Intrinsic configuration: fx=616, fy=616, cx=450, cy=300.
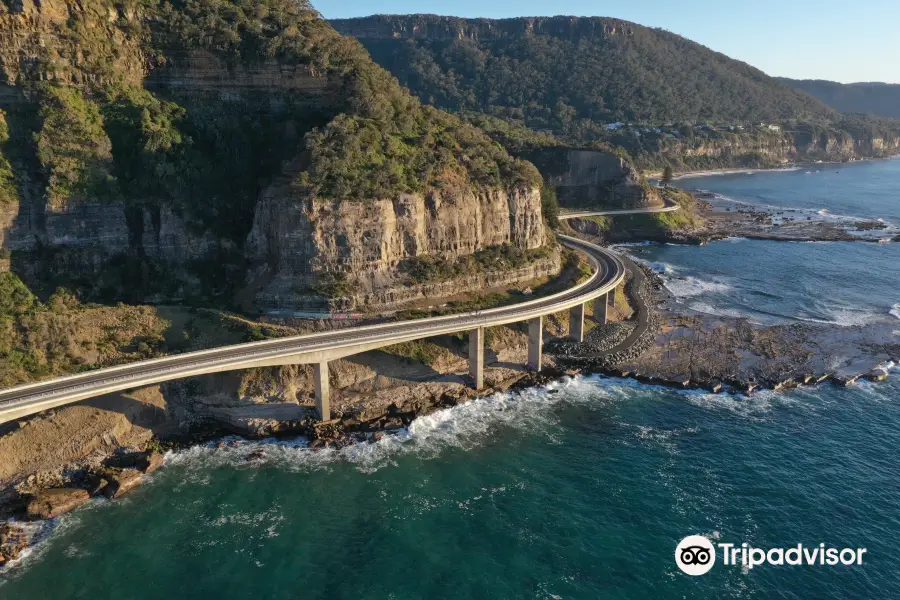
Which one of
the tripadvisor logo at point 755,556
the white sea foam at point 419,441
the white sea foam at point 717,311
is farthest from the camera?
the white sea foam at point 717,311

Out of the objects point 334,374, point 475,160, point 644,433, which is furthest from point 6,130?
point 644,433

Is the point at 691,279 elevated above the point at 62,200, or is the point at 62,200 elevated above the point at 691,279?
the point at 62,200

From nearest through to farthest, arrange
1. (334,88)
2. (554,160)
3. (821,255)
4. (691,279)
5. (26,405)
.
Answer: (26,405)
(334,88)
(691,279)
(821,255)
(554,160)

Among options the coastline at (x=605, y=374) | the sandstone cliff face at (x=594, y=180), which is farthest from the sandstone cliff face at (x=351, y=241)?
the sandstone cliff face at (x=594, y=180)

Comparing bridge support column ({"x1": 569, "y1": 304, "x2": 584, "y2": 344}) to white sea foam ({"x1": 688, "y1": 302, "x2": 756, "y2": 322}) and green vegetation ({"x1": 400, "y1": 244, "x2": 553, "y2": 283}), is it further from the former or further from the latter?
white sea foam ({"x1": 688, "y1": 302, "x2": 756, "y2": 322})

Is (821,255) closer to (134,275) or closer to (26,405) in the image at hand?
(134,275)

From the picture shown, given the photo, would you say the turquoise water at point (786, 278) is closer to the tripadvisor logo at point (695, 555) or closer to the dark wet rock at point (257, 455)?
the tripadvisor logo at point (695, 555)

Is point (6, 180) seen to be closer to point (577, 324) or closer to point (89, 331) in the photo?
point (89, 331)
